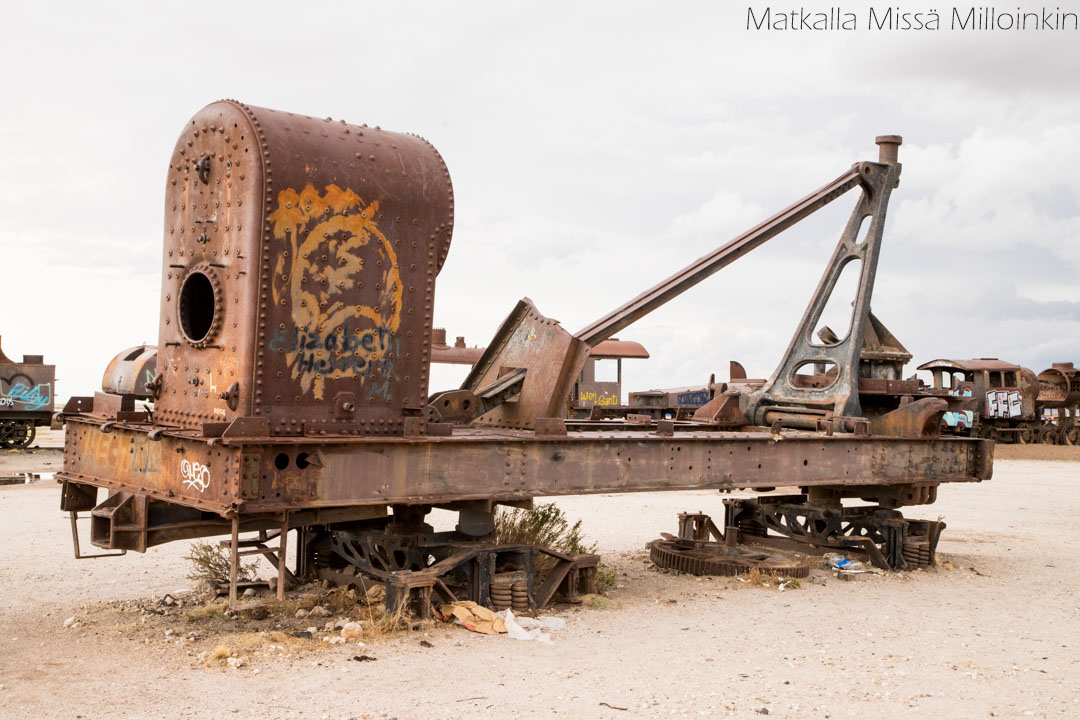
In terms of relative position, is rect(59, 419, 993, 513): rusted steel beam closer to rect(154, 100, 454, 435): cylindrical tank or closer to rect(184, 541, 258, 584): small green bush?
rect(154, 100, 454, 435): cylindrical tank

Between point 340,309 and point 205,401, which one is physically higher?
point 340,309

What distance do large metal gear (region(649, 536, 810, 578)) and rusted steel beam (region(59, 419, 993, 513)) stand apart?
967 millimetres

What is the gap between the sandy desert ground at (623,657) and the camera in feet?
19.4

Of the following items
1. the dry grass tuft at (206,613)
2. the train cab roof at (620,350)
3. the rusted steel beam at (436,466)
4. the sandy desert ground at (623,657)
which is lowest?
the sandy desert ground at (623,657)

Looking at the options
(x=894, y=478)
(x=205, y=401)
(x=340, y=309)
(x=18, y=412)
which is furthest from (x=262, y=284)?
(x=18, y=412)

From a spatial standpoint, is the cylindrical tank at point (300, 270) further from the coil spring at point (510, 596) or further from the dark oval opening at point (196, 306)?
the coil spring at point (510, 596)

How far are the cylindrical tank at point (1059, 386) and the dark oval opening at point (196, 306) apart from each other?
112ft

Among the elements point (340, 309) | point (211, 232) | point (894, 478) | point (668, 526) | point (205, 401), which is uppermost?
point (211, 232)

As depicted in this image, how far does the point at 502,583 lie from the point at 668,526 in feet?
24.1

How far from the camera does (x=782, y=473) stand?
976 cm

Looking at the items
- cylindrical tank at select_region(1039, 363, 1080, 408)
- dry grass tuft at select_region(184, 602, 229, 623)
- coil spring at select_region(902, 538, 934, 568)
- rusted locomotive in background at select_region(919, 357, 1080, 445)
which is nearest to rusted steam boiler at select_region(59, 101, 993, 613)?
dry grass tuft at select_region(184, 602, 229, 623)

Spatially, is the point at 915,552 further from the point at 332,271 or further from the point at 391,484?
the point at 332,271

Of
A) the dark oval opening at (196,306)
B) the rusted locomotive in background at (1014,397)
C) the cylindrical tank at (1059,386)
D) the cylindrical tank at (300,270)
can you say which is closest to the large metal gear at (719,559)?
the cylindrical tank at (300,270)

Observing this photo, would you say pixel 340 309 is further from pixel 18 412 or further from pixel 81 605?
pixel 18 412
